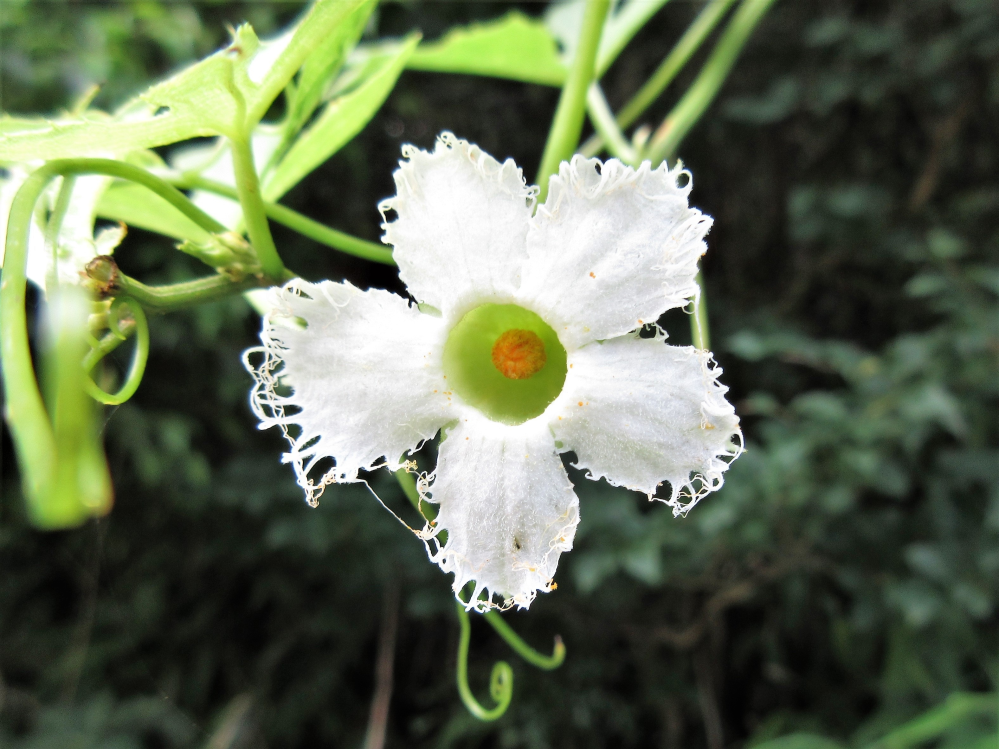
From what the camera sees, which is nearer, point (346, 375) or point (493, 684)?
point (346, 375)

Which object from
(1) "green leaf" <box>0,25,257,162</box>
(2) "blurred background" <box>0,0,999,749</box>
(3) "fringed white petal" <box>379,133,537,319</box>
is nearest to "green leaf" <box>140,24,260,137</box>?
(1) "green leaf" <box>0,25,257,162</box>

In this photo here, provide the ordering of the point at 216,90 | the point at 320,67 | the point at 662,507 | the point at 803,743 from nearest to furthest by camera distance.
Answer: the point at 216,90
the point at 320,67
the point at 803,743
the point at 662,507

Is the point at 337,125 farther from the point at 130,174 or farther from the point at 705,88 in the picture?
the point at 705,88

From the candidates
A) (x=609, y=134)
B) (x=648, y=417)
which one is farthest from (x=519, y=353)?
(x=609, y=134)

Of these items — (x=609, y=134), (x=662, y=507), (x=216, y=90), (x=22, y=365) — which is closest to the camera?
(x=22, y=365)

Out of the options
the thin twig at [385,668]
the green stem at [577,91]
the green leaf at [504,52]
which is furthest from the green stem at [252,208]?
the thin twig at [385,668]

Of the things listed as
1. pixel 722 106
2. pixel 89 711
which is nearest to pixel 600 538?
pixel 89 711

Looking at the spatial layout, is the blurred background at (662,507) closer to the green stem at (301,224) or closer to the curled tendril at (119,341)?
the green stem at (301,224)
